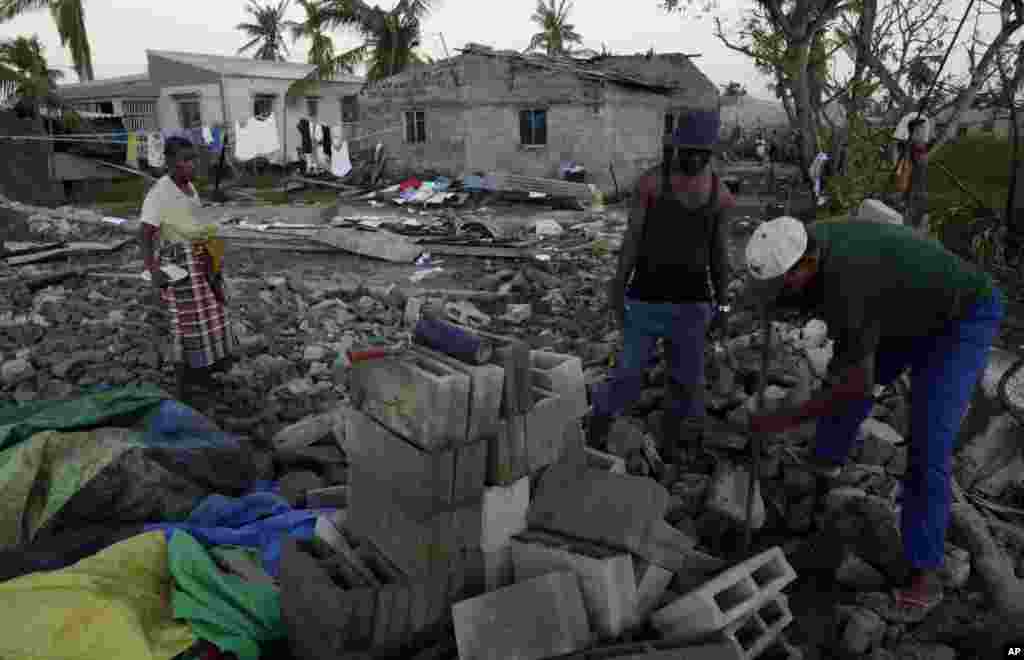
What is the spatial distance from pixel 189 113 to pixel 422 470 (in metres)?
26.7

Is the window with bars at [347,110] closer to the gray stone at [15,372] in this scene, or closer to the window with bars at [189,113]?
the window with bars at [189,113]

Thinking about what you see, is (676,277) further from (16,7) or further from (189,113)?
(16,7)

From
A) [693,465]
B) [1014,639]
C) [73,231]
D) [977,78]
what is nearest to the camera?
[1014,639]

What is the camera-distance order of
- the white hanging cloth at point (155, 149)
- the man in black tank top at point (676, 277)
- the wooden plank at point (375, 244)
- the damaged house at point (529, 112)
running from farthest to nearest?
the damaged house at point (529, 112)
the white hanging cloth at point (155, 149)
the wooden plank at point (375, 244)
the man in black tank top at point (676, 277)

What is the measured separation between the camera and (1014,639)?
252cm

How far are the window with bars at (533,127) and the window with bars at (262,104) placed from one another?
1124 cm

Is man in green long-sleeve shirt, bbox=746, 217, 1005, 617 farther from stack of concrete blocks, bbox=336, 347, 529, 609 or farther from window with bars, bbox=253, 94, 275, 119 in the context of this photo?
window with bars, bbox=253, 94, 275, 119

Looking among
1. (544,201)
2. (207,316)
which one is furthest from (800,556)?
(544,201)

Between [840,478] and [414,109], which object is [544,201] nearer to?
[414,109]

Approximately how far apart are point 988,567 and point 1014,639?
426mm

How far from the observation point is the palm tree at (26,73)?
648 inches

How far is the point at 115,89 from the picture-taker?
26.8 m

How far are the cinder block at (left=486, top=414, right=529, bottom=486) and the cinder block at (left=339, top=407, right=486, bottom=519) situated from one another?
0.05 m

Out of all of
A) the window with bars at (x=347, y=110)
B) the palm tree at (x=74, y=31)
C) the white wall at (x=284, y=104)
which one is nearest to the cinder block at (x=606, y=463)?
the white wall at (x=284, y=104)
